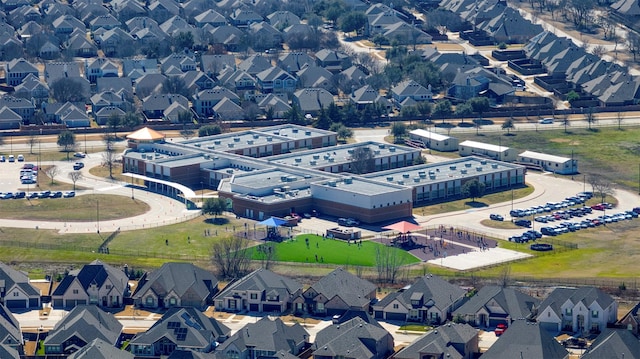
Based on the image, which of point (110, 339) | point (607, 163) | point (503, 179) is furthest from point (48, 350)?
point (607, 163)

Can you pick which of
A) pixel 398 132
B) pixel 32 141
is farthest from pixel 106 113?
pixel 398 132

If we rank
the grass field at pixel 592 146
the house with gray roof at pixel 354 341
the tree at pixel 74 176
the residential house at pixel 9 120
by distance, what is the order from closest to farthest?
the house with gray roof at pixel 354 341 → the tree at pixel 74 176 → the grass field at pixel 592 146 → the residential house at pixel 9 120

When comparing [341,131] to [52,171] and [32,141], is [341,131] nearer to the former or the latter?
[32,141]

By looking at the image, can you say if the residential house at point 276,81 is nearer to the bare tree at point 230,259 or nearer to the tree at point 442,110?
the tree at point 442,110

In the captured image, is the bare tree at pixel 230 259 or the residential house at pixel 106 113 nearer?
the bare tree at pixel 230 259

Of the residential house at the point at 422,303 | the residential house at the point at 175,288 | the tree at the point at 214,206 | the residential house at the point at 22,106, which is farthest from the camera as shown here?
Answer: the residential house at the point at 22,106

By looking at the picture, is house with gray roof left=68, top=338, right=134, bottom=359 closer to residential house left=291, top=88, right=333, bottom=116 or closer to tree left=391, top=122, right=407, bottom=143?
tree left=391, top=122, right=407, bottom=143

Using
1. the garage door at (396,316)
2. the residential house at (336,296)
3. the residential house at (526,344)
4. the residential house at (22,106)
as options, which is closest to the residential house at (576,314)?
the residential house at (526,344)
